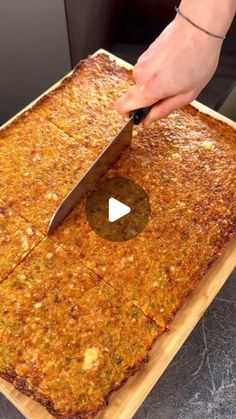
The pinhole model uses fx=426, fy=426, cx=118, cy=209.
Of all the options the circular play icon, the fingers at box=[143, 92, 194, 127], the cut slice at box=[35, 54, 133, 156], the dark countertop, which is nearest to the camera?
the fingers at box=[143, 92, 194, 127]

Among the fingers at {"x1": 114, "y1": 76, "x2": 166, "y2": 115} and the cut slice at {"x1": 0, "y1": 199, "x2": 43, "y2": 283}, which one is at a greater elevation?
the fingers at {"x1": 114, "y1": 76, "x2": 166, "y2": 115}

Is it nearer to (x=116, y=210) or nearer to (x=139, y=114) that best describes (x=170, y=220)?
(x=116, y=210)

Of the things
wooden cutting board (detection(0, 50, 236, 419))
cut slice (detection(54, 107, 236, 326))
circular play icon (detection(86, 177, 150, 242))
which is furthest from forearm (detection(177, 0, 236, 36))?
wooden cutting board (detection(0, 50, 236, 419))

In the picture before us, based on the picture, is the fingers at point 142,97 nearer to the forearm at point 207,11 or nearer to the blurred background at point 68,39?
the forearm at point 207,11

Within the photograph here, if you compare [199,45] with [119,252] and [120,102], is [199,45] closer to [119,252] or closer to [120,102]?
[120,102]

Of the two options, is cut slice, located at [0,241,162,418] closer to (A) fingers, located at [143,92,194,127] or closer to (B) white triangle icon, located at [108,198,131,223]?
(B) white triangle icon, located at [108,198,131,223]

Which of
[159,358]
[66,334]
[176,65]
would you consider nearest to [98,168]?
[176,65]

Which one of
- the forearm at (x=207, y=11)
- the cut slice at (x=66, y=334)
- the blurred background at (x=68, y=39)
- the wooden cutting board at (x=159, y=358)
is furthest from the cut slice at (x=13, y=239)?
the blurred background at (x=68, y=39)
